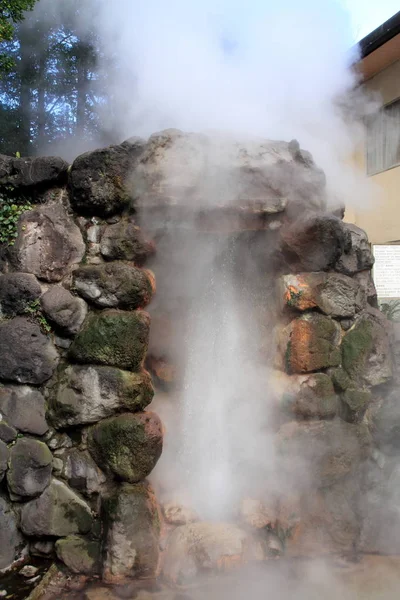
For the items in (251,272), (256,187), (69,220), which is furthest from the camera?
(251,272)

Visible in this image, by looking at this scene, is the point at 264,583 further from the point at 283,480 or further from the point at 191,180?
the point at 191,180

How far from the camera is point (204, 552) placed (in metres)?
2.47

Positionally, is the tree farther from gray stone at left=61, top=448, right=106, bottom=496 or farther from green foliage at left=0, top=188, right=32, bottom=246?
gray stone at left=61, top=448, right=106, bottom=496

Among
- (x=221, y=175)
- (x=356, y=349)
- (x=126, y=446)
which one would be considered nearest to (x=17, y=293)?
(x=126, y=446)

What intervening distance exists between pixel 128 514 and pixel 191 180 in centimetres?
168

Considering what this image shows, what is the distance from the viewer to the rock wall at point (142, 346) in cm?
241

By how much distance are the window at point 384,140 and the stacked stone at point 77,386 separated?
18.1 feet

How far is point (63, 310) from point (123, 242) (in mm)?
451

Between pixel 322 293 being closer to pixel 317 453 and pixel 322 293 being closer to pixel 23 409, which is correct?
pixel 317 453

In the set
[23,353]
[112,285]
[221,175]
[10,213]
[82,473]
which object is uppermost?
[221,175]

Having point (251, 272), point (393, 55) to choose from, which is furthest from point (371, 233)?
point (251, 272)

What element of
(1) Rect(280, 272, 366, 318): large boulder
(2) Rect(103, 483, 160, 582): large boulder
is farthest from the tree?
(2) Rect(103, 483, 160, 582): large boulder

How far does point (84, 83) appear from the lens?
1018 cm

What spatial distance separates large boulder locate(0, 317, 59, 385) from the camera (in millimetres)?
2455
